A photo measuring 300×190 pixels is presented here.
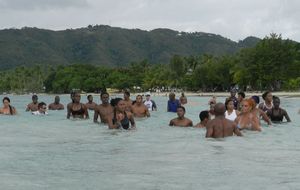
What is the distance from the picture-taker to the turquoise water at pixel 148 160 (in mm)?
7332

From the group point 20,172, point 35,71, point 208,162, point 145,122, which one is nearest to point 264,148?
point 208,162

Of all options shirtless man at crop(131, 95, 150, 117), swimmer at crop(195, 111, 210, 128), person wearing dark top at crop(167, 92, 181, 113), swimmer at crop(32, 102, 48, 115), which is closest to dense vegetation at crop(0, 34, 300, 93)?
person wearing dark top at crop(167, 92, 181, 113)

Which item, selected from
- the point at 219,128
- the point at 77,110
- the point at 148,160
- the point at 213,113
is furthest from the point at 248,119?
the point at 77,110

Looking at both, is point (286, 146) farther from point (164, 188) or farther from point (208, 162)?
point (164, 188)

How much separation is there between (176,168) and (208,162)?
0.80m

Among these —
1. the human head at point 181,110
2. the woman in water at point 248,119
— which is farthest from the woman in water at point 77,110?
the woman in water at point 248,119

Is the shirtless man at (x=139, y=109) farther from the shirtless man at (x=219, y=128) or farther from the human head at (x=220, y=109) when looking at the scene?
the human head at (x=220, y=109)

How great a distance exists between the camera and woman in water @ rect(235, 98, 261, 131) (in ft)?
43.8

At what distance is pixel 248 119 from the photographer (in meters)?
13.5

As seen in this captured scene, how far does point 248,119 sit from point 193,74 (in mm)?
94779

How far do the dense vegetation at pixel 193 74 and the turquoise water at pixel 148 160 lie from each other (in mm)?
66973

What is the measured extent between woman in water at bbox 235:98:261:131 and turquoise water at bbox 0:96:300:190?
28 centimetres

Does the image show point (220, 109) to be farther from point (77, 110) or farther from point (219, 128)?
point (77, 110)

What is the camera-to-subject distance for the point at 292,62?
267 feet
